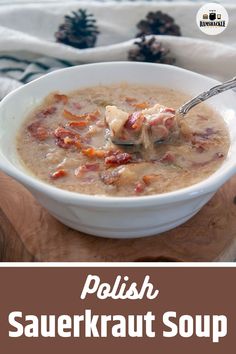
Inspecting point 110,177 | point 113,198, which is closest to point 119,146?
point 110,177

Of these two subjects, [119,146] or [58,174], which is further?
[119,146]

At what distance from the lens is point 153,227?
2.02 m

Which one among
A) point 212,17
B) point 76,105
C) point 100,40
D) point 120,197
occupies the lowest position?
point 120,197

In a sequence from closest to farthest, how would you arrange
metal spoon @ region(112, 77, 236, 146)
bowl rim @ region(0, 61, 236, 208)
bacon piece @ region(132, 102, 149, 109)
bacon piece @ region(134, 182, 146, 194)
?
bowl rim @ region(0, 61, 236, 208), bacon piece @ region(134, 182, 146, 194), metal spoon @ region(112, 77, 236, 146), bacon piece @ region(132, 102, 149, 109)

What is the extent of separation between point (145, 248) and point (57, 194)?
0.39m

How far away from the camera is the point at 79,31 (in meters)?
3.56

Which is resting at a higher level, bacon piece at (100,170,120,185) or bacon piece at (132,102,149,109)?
bacon piece at (132,102,149,109)

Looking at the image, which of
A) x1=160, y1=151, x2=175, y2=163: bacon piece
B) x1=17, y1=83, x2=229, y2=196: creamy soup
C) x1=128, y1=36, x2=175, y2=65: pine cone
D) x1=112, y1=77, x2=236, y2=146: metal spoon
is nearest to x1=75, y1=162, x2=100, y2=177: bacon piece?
x1=17, y1=83, x2=229, y2=196: creamy soup

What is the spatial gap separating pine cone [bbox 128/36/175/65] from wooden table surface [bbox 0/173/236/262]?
1379mm

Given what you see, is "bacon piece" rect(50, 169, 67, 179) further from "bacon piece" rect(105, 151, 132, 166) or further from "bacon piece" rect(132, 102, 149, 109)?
"bacon piece" rect(132, 102, 149, 109)

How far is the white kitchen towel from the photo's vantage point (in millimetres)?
3299

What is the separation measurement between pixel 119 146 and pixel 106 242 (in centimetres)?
38

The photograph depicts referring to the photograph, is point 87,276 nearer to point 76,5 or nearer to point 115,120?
point 115,120

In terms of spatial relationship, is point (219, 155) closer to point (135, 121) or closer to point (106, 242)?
point (135, 121)
